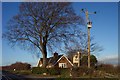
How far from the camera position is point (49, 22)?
44812mm

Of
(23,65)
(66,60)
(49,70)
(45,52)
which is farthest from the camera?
(23,65)

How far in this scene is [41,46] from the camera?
1791 inches

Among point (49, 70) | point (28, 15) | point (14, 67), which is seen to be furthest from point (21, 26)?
point (14, 67)

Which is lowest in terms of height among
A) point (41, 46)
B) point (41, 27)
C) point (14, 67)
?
point (14, 67)

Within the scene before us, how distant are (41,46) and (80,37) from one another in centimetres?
713

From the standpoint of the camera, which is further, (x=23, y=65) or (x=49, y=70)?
(x=23, y=65)

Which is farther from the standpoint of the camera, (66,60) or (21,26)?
(66,60)

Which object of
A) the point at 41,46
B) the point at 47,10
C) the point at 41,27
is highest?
the point at 47,10

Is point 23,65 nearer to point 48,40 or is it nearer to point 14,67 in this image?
point 14,67

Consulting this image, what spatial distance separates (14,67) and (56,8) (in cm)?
3479

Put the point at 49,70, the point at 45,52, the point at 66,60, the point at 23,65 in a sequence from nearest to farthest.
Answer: the point at 49,70, the point at 45,52, the point at 66,60, the point at 23,65

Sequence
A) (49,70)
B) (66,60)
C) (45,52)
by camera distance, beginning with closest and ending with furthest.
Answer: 1. (49,70)
2. (45,52)
3. (66,60)

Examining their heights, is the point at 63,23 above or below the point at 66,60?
above

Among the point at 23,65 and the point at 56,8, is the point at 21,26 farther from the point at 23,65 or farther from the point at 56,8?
the point at 23,65
